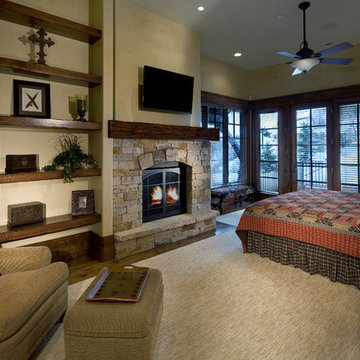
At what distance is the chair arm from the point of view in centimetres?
207

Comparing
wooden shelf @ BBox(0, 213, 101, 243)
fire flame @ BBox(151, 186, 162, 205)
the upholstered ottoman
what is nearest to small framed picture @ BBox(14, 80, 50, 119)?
wooden shelf @ BBox(0, 213, 101, 243)

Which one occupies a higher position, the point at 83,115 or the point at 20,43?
the point at 20,43

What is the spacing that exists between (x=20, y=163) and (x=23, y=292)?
1654mm

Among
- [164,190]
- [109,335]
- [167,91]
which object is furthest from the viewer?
[164,190]

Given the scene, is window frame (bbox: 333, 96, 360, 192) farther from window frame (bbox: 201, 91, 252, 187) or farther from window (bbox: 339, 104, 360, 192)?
window frame (bbox: 201, 91, 252, 187)

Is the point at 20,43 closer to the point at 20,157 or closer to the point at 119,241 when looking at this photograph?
the point at 20,157

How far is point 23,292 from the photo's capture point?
1.69 metres

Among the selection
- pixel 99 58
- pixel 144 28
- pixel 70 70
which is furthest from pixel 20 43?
pixel 144 28

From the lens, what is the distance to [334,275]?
276 centimetres

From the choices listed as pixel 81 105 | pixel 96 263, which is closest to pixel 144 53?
pixel 81 105

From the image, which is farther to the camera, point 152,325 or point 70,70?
point 70,70

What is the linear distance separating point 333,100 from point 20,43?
5.44 metres

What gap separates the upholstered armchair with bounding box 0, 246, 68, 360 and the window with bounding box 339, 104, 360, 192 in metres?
5.37

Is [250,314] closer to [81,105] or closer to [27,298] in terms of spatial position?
[27,298]
